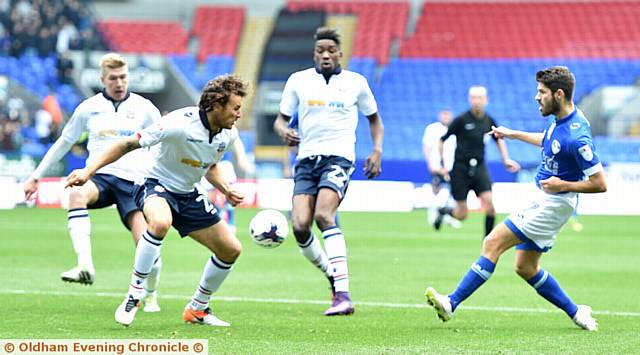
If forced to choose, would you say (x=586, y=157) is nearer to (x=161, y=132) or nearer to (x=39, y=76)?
(x=161, y=132)

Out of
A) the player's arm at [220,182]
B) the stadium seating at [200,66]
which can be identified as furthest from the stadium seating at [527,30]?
the player's arm at [220,182]

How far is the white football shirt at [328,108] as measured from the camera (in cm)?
1045

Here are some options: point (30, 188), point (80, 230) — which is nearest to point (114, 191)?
point (80, 230)

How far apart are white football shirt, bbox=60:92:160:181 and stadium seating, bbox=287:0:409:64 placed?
31.4 m

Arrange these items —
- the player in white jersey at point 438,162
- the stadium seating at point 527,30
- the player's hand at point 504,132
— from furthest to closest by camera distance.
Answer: the stadium seating at point 527,30 < the player in white jersey at point 438,162 < the player's hand at point 504,132

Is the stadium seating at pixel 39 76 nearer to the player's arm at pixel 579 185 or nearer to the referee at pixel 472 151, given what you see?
the referee at pixel 472 151

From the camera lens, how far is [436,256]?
16.4 metres

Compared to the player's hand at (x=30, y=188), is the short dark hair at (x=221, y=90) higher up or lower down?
higher up

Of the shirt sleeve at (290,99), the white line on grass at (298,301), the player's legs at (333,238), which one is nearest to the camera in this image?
the player's legs at (333,238)

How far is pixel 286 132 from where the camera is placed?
10.3 m

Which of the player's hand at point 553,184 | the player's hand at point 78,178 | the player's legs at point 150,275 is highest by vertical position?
the player's hand at point 553,184

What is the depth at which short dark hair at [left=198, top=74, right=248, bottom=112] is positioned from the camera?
330 inches

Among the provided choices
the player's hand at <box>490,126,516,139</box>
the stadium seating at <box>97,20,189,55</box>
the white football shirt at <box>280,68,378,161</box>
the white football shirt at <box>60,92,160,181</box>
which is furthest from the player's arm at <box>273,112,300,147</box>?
the stadium seating at <box>97,20,189,55</box>

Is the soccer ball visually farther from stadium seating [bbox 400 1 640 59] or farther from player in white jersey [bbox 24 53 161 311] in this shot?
stadium seating [bbox 400 1 640 59]
